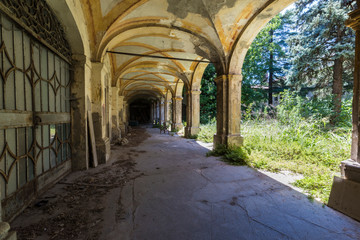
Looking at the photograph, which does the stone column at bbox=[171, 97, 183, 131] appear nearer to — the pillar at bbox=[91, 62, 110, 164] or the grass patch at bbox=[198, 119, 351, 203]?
the grass patch at bbox=[198, 119, 351, 203]

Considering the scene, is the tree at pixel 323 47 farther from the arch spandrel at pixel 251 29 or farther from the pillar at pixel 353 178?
the pillar at pixel 353 178

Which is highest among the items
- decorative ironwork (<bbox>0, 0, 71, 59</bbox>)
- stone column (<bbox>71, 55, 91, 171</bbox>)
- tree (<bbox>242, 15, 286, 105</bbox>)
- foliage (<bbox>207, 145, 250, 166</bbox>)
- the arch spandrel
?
tree (<bbox>242, 15, 286, 105</bbox>)

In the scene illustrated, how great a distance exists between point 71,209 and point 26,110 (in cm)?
158

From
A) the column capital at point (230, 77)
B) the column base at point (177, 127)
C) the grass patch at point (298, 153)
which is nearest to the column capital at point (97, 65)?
the column capital at point (230, 77)

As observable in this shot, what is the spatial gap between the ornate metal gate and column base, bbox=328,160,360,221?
4.30m

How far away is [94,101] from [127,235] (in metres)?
3.72

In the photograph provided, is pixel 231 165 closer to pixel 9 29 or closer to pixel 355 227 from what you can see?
pixel 355 227

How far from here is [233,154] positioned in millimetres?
4957

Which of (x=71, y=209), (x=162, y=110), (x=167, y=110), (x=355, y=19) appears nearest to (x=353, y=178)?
(x=355, y=19)

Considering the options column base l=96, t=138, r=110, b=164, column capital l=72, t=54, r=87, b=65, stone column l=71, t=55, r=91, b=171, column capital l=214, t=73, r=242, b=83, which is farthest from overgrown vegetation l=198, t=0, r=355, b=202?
column capital l=72, t=54, r=87, b=65

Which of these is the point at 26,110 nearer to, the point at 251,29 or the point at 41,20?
the point at 41,20

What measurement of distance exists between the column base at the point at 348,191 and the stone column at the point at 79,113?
15.8ft

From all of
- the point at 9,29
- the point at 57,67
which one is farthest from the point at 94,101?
the point at 9,29

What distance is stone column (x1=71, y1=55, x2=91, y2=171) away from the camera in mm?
3980
